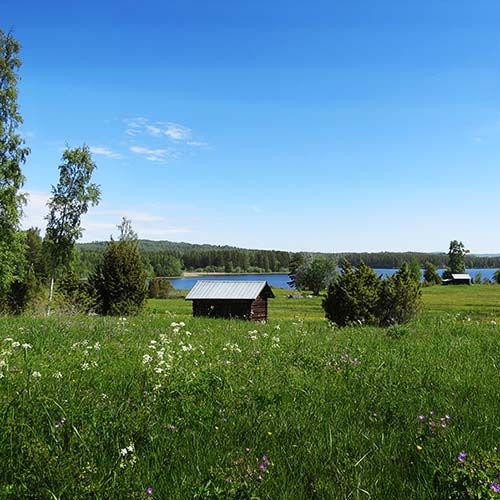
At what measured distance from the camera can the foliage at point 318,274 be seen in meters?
102

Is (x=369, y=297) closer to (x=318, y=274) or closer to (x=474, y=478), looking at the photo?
(x=474, y=478)

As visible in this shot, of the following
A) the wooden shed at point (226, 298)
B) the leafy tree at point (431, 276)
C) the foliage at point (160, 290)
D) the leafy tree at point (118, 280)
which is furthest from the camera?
the leafy tree at point (431, 276)

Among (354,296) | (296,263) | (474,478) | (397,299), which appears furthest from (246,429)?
(296,263)

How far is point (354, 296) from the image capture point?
27422 millimetres

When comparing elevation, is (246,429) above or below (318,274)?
above

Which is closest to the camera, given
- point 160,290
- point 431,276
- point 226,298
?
point 226,298

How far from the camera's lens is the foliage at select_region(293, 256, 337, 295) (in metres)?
102

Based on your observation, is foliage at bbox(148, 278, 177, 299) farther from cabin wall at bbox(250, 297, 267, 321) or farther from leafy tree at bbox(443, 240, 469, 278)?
leafy tree at bbox(443, 240, 469, 278)

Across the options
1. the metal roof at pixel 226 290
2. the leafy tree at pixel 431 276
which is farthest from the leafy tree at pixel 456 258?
the metal roof at pixel 226 290

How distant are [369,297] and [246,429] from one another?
24576 millimetres

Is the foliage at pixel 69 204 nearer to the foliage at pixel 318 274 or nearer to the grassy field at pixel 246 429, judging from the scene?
the grassy field at pixel 246 429

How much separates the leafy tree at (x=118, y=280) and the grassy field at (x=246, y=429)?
86.6ft

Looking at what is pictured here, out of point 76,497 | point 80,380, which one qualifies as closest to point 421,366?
point 80,380

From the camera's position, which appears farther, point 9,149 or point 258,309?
point 258,309
